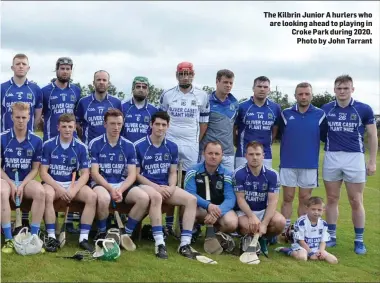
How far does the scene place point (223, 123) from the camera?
6.87 meters

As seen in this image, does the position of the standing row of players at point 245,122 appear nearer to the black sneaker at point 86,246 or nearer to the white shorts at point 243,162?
the white shorts at point 243,162

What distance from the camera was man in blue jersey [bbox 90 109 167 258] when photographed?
5.74 m

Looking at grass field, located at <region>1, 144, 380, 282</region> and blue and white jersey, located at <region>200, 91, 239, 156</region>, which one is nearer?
grass field, located at <region>1, 144, 380, 282</region>

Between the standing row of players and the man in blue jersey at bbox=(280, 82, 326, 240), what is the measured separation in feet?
A: 0.05

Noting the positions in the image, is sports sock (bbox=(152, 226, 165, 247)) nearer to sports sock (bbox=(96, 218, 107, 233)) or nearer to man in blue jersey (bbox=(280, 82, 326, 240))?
sports sock (bbox=(96, 218, 107, 233))

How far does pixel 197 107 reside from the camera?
673 cm

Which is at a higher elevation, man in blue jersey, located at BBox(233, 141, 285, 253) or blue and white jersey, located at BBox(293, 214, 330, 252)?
man in blue jersey, located at BBox(233, 141, 285, 253)

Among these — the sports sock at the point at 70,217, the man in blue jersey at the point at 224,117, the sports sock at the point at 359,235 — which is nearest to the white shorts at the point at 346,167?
the sports sock at the point at 359,235

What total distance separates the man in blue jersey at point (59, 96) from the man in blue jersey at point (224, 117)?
2.07 m

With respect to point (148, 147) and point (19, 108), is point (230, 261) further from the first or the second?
point (19, 108)

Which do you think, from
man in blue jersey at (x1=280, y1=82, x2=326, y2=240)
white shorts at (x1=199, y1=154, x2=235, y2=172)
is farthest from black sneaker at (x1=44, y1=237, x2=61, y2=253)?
man in blue jersey at (x1=280, y1=82, x2=326, y2=240)

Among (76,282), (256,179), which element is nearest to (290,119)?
(256,179)

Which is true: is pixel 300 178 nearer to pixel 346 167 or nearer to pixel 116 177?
pixel 346 167

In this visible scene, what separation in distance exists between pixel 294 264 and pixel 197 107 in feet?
8.32
